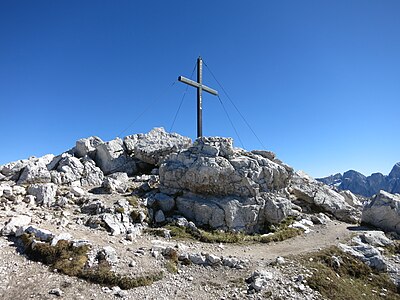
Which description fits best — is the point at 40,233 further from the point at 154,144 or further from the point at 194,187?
the point at 154,144

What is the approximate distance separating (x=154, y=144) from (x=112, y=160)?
5.66 m

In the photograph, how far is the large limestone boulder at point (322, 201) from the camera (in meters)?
28.9

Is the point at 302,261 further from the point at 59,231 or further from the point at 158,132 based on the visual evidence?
the point at 158,132

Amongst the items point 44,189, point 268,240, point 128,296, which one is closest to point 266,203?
point 268,240

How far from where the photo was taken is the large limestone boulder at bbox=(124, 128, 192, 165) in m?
33.7

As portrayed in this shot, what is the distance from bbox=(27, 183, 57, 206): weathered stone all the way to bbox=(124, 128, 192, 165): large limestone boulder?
1338 centimetres

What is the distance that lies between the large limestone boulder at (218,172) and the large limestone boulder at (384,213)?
30.0ft

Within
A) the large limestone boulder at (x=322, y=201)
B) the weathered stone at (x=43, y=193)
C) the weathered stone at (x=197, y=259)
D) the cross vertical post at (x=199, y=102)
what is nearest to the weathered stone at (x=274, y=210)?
the large limestone boulder at (x=322, y=201)

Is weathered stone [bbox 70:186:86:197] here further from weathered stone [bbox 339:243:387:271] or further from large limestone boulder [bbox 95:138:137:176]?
weathered stone [bbox 339:243:387:271]

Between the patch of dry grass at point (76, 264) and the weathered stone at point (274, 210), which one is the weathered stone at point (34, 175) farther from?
the weathered stone at point (274, 210)

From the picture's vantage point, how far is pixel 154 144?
3456 centimetres

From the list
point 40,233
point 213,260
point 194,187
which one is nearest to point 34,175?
point 40,233

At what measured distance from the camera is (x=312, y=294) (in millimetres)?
12844

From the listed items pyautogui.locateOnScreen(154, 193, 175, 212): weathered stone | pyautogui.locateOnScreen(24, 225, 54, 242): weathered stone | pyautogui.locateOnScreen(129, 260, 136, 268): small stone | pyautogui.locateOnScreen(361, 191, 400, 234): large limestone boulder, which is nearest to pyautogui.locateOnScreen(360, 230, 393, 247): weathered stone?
pyautogui.locateOnScreen(361, 191, 400, 234): large limestone boulder
